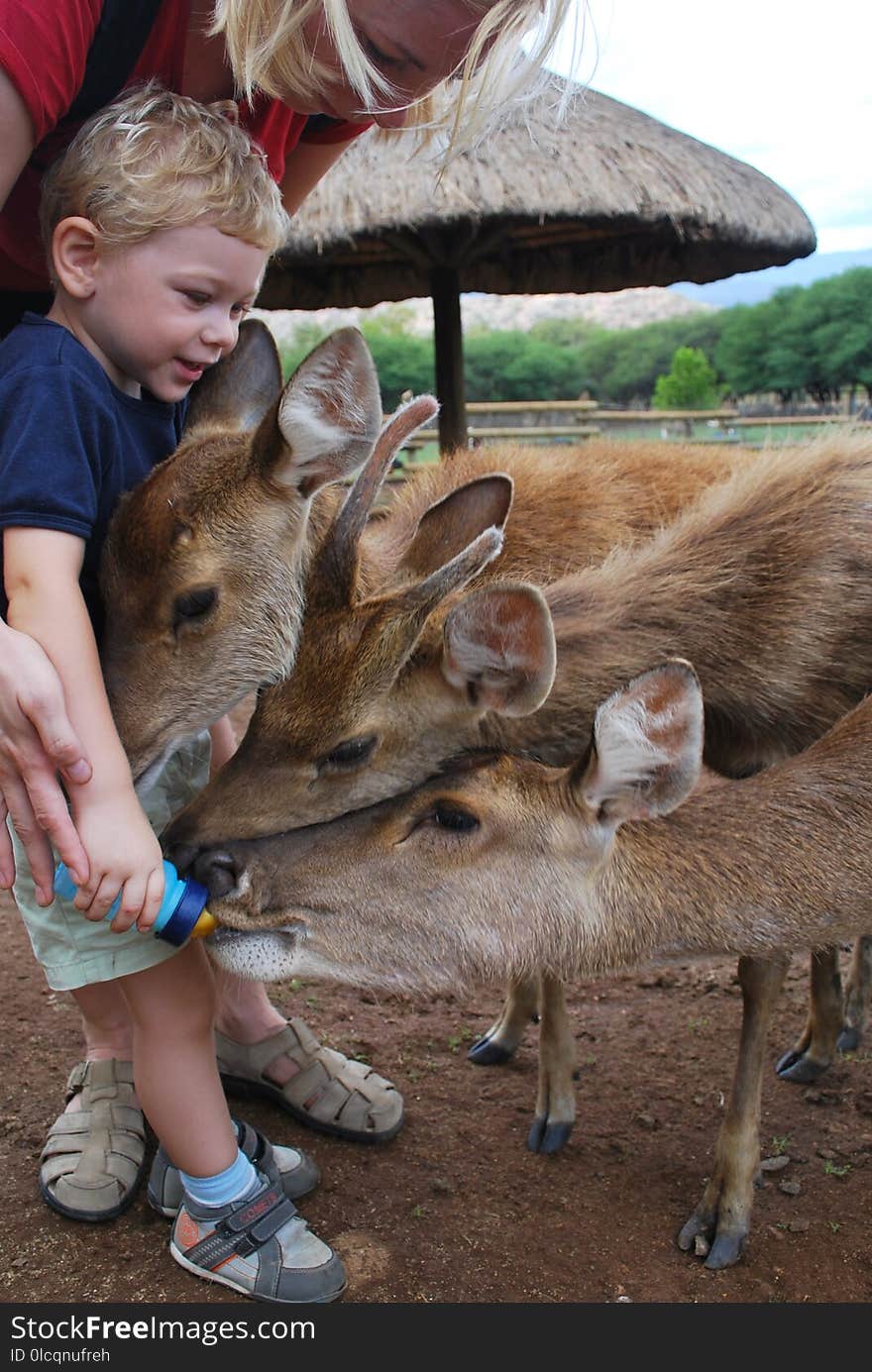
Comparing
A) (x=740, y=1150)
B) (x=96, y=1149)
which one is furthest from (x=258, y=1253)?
(x=740, y=1150)

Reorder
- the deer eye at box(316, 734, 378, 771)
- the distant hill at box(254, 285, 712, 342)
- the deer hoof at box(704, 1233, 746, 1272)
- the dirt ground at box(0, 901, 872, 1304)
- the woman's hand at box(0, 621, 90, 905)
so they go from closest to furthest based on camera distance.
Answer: the woman's hand at box(0, 621, 90, 905)
the deer eye at box(316, 734, 378, 771)
the dirt ground at box(0, 901, 872, 1304)
the deer hoof at box(704, 1233, 746, 1272)
the distant hill at box(254, 285, 712, 342)

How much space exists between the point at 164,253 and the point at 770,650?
1.94 m

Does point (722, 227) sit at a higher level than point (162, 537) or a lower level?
higher

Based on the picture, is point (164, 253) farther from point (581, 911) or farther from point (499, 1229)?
point (499, 1229)

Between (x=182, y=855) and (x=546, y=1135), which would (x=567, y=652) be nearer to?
(x=182, y=855)

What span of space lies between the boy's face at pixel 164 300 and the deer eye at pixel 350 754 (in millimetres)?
1012

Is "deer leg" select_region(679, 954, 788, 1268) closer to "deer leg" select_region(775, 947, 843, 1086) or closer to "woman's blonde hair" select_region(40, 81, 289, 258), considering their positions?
"deer leg" select_region(775, 947, 843, 1086)

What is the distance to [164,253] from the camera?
298 centimetres

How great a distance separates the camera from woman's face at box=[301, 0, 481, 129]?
3000 millimetres

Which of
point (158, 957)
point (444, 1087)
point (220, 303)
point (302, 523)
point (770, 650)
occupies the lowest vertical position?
point (444, 1087)

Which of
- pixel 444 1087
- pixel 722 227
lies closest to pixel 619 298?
pixel 722 227

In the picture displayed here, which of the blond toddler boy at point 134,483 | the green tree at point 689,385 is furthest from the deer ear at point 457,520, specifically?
the green tree at point 689,385

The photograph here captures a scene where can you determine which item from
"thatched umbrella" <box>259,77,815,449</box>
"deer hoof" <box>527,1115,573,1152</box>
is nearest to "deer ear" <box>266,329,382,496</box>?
"deer hoof" <box>527,1115,573,1152</box>

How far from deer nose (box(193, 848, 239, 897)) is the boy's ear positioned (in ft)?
4.45
